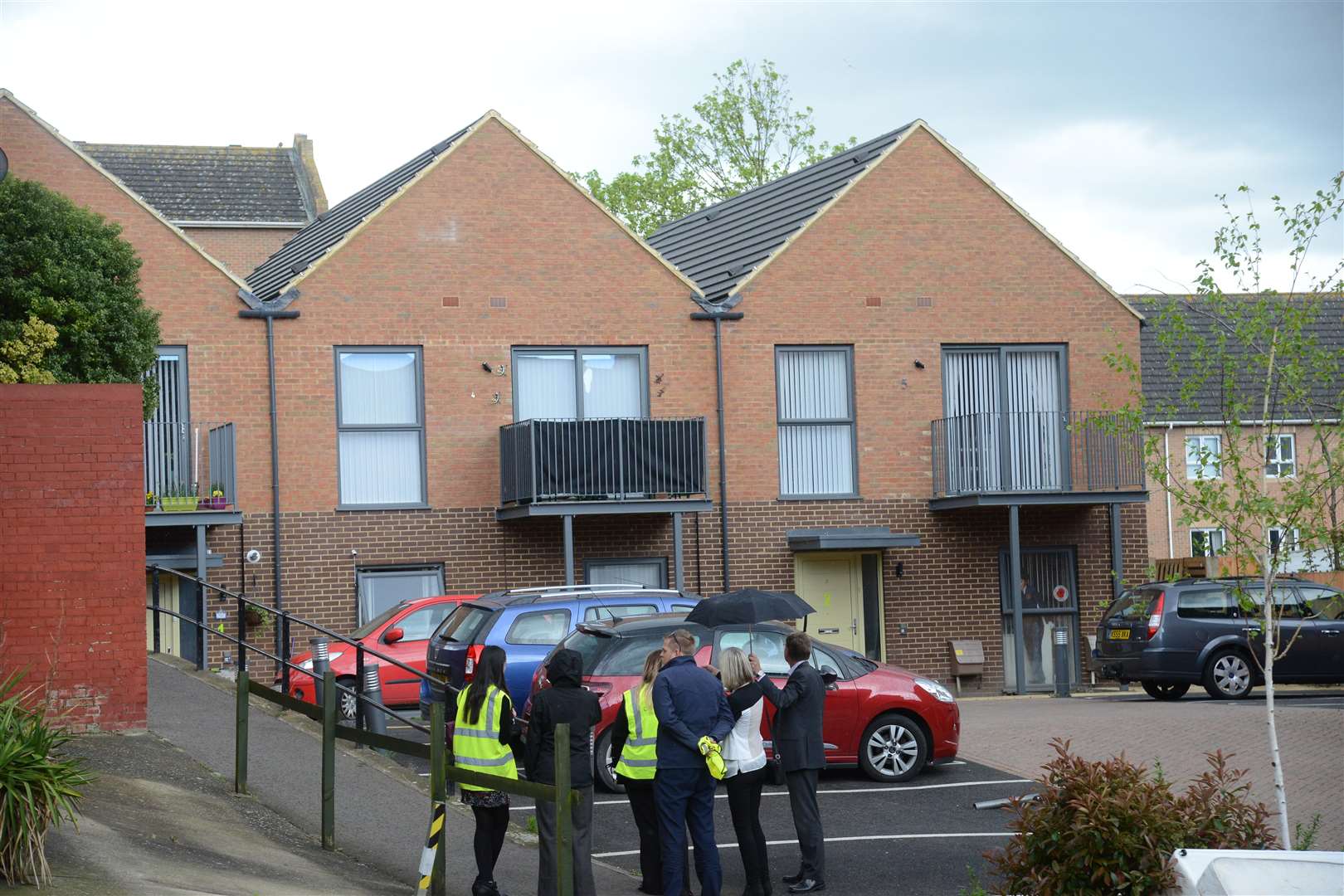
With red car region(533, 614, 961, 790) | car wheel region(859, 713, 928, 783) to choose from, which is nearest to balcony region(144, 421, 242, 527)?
red car region(533, 614, 961, 790)

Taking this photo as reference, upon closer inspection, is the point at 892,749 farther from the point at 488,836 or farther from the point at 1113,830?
the point at 1113,830

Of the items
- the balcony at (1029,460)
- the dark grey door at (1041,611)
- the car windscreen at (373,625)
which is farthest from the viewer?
the dark grey door at (1041,611)

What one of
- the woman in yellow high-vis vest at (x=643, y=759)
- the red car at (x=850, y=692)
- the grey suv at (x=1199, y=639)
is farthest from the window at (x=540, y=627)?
the grey suv at (x=1199, y=639)

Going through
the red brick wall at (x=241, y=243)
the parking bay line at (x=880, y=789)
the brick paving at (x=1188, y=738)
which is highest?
the red brick wall at (x=241, y=243)

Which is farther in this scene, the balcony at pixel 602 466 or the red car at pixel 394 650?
the balcony at pixel 602 466

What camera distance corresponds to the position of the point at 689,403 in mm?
24406

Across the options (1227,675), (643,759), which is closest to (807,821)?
(643,759)

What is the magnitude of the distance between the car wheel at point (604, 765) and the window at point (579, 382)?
1003 cm

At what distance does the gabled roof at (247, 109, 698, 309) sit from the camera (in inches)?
926

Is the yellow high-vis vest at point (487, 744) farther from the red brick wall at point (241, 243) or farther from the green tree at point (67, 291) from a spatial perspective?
the red brick wall at point (241, 243)

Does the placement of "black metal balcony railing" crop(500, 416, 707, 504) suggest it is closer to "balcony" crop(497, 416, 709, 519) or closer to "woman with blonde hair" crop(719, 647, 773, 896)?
"balcony" crop(497, 416, 709, 519)

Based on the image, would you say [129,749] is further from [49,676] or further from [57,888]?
[57,888]

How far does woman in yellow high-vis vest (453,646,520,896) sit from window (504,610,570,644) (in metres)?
5.84

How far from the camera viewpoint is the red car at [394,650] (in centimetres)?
1855
